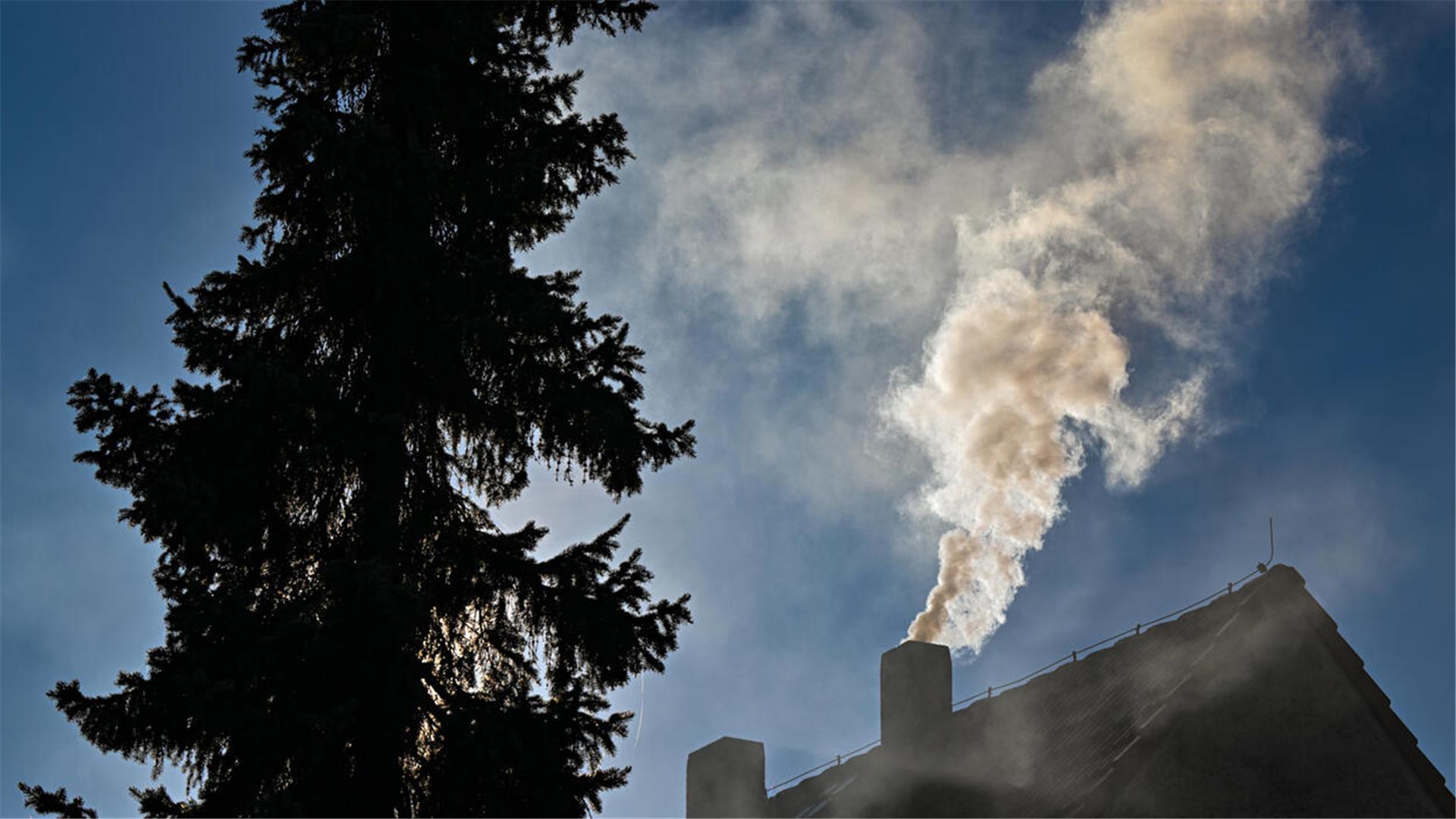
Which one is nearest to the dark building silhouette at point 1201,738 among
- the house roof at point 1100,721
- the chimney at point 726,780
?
the house roof at point 1100,721

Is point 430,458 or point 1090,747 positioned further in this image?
point 1090,747

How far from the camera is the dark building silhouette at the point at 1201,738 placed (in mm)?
16688

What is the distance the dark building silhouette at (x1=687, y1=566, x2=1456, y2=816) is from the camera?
16.7m

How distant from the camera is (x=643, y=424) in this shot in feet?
48.6

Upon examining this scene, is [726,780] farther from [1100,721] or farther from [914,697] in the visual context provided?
[1100,721]

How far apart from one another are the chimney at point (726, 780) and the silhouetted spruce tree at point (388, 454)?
426 inches

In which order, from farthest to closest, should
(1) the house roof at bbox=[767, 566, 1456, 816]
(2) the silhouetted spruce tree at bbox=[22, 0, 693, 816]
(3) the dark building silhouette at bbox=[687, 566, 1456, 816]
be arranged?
(1) the house roof at bbox=[767, 566, 1456, 816] → (3) the dark building silhouette at bbox=[687, 566, 1456, 816] → (2) the silhouetted spruce tree at bbox=[22, 0, 693, 816]

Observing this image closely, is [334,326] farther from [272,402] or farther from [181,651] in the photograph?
[181,651]

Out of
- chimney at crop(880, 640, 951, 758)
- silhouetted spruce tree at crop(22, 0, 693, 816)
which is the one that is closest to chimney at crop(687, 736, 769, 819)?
chimney at crop(880, 640, 951, 758)

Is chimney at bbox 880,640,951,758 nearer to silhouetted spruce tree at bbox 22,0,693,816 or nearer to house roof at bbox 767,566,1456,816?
house roof at bbox 767,566,1456,816

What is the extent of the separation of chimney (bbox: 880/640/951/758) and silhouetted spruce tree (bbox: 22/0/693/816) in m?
8.73

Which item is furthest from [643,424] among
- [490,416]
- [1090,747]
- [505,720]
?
[1090,747]

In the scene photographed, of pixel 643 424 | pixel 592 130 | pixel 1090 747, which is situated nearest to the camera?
pixel 643 424

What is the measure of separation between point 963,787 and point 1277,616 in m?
4.77
